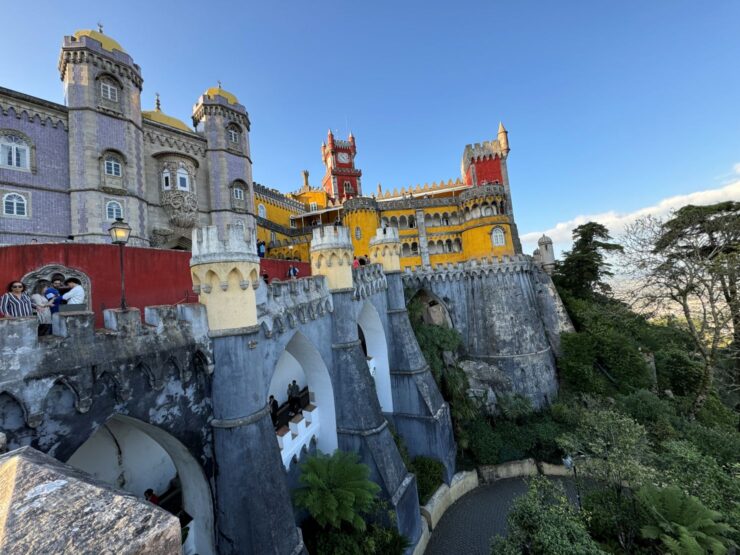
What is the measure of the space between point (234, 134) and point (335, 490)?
74.4ft

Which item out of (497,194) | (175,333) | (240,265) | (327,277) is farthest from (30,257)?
(497,194)

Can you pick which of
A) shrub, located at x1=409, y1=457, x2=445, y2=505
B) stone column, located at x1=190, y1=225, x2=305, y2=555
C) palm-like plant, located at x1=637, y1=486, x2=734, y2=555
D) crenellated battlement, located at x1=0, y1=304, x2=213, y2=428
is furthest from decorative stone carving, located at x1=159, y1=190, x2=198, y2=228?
palm-like plant, located at x1=637, y1=486, x2=734, y2=555

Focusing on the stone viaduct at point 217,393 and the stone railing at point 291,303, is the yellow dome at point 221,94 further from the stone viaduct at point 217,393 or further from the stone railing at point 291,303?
the stone railing at point 291,303

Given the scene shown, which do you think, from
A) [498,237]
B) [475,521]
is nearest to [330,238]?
[475,521]

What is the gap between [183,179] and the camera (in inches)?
763

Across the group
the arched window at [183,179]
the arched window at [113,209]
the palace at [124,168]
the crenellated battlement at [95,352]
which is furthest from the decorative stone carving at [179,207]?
the crenellated battlement at [95,352]

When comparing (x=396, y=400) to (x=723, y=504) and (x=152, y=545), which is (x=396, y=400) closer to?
(x=723, y=504)

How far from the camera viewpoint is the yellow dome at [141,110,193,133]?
20.1 meters

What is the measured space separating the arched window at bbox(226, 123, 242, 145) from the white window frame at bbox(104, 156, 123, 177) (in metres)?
7.43

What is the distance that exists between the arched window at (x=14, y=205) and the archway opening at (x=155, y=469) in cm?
1251

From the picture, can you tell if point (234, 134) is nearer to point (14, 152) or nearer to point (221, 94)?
point (221, 94)

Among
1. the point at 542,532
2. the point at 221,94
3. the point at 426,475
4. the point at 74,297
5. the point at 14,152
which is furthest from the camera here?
the point at 221,94

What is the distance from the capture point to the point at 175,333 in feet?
19.9

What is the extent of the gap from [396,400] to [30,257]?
14.4m
